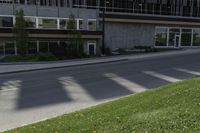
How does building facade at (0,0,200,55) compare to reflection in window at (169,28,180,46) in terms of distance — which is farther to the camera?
reflection in window at (169,28,180,46)

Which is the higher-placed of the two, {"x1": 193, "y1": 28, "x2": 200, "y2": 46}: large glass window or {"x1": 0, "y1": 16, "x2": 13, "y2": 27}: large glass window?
{"x1": 0, "y1": 16, "x2": 13, "y2": 27}: large glass window

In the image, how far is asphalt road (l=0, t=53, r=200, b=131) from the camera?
37.9ft

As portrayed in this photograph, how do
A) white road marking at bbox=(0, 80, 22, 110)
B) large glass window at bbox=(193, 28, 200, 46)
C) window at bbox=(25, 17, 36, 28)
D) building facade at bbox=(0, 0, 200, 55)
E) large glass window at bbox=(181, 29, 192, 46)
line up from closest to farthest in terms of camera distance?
white road marking at bbox=(0, 80, 22, 110)
building facade at bbox=(0, 0, 200, 55)
window at bbox=(25, 17, 36, 28)
large glass window at bbox=(181, 29, 192, 46)
large glass window at bbox=(193, 28, 200, 46)

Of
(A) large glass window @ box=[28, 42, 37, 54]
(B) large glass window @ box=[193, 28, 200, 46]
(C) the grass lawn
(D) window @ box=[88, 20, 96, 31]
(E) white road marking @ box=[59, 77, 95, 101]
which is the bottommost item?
(E) white road marking @ box=[59, 77, 95, 101]

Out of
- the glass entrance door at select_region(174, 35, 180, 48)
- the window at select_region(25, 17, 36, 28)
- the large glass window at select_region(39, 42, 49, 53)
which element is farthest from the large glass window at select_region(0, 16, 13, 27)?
the glass entrance door at select_region(174, 35, 180, 48)

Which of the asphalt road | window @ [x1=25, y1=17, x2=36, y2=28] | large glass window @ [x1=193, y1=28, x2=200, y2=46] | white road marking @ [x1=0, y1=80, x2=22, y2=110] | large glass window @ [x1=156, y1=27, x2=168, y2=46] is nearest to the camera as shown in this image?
the asphalt road

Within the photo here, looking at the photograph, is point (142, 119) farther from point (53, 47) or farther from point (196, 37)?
point (196, 37)

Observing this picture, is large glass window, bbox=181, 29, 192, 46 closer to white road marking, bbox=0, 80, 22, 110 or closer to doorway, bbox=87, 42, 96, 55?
doorway, bbox=87, 42, 96, 55

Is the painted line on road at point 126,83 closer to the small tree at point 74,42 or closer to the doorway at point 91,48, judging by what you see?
the small tree at point 74,42

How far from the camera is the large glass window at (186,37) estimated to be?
155ft

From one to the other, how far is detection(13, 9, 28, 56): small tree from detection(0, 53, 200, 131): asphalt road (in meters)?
7.58

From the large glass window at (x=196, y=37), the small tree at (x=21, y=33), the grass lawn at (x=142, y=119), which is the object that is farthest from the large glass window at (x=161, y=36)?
the grass lawn at (x=142, y=119)

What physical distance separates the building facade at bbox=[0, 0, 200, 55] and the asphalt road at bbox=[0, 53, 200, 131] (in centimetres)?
967

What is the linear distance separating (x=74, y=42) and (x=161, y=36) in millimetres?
16639
